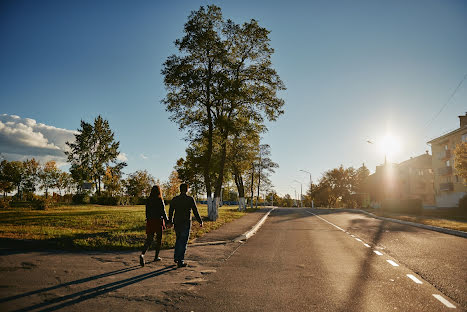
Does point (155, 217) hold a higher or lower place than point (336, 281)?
higher

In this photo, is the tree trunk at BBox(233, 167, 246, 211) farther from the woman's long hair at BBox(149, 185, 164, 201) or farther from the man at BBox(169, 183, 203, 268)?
the man at BBox(169, 183, 203, 268)

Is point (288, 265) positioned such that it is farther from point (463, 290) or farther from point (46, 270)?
point (46, 270)

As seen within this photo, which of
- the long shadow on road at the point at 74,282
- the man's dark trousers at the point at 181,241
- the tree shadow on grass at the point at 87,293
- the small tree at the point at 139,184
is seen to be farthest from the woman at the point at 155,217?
the small tree at the point at 139,184

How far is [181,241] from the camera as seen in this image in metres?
7.84

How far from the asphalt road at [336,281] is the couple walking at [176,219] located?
1.05 meters

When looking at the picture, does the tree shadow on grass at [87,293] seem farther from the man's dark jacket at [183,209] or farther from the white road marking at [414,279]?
the white road marking at [414,279]

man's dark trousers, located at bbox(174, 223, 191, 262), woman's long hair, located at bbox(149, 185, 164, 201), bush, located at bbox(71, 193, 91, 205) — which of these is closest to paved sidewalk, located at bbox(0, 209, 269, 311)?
man's dark trousers, located at bbox(174, 223, 191, 262)

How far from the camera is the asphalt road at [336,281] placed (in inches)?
196

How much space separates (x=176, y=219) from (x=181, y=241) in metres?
0.56

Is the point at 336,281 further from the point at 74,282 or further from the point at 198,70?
the point at 198,70

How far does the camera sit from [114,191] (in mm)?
47844

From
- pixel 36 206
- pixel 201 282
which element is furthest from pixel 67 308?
pixel 36 206

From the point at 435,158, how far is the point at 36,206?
58.6 meters

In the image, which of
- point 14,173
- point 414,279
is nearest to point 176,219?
point 414,279
